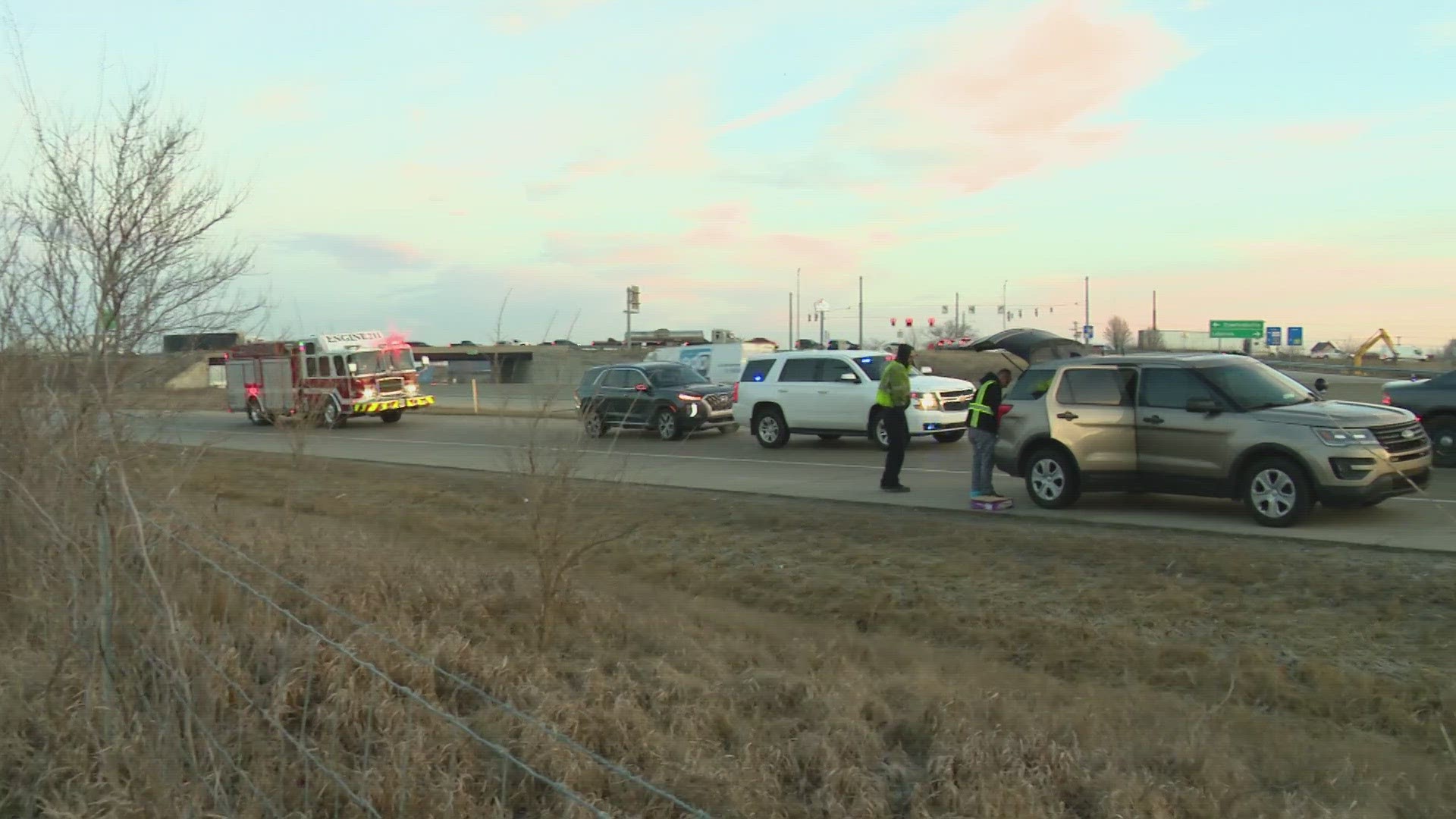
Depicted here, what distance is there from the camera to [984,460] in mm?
12172

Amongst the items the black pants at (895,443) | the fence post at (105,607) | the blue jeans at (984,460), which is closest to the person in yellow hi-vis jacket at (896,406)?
the black pants at (895,443)

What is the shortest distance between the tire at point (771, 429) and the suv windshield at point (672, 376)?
3.05m

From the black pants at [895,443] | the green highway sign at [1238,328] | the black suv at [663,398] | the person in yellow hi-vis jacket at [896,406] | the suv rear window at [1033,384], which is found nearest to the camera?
the suv rear window at [1033,384]

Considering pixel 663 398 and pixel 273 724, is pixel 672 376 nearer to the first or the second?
pixel 663 398

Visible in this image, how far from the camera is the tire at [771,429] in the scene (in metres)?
19.9

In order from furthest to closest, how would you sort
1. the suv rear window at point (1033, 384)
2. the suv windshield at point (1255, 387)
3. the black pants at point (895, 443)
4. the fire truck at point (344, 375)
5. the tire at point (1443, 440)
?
the fire truck at point (344, 375) < the tire at point (1443, 440) < the black pants at point (895, 443) < the suv rear window at point (1033, 384) < the suv windshield at point (1255, 387)

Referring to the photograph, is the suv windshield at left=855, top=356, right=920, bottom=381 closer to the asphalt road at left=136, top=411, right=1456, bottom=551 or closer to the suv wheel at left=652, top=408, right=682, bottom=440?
the asphalt road at left=136, top=411, right=1456, bottom=551

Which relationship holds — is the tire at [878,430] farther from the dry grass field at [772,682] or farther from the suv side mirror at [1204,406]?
the dry grass field at [772,682]

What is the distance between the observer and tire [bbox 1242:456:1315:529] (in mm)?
9930

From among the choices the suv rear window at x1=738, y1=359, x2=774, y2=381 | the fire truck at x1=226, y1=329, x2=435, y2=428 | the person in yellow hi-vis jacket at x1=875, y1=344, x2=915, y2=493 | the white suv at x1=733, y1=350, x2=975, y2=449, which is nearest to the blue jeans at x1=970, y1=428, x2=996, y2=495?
the person in yellow hi-vis jacket at x1=875, y1=344, x2=915, y2=493

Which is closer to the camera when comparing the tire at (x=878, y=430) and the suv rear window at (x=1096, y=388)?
the suv rear window at (x=1096, y=388)

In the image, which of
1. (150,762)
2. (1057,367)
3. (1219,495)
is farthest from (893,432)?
(150,762)


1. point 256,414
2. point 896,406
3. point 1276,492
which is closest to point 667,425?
point 896,406

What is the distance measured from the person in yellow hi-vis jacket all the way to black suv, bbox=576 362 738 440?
8509mm
